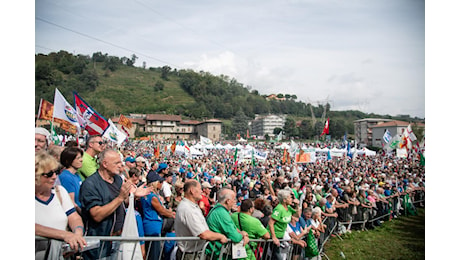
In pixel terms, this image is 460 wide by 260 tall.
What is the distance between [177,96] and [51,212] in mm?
142303

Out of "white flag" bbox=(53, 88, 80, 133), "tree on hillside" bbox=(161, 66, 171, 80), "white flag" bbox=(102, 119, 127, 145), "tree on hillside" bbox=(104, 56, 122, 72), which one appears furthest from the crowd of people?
"tree on hillside" bbox=(161, 66, 171, 80)

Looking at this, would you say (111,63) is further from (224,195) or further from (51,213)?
(51,213)

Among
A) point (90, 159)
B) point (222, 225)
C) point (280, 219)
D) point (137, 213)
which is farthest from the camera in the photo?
point (280, 219)

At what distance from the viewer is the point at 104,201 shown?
3330mm

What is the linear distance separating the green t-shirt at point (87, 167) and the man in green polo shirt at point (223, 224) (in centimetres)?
193

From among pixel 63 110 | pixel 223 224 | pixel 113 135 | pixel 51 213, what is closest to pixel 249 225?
pixel 223 224

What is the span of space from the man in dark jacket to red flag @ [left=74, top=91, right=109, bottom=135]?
554 centimetres

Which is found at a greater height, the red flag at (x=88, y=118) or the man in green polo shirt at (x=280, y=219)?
the red flag at (x=88, y=118)

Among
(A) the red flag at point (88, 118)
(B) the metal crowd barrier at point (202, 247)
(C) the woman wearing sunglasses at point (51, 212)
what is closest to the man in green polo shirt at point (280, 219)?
(B) the metal crowd barrier at point (202, 247)

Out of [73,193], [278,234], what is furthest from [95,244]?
[278,234]

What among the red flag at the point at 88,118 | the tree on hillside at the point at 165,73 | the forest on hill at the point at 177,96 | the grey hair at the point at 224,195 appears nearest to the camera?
the grey hair at the point at 224,195

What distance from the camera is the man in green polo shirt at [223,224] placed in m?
3.74

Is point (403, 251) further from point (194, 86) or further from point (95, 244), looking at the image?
point (194, 86)

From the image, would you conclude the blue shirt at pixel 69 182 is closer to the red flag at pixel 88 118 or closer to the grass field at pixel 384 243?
the red flag at pixel 88 118
